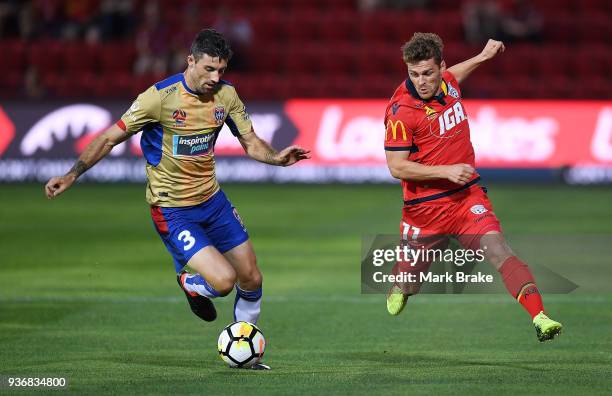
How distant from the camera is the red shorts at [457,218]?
8.47 metres

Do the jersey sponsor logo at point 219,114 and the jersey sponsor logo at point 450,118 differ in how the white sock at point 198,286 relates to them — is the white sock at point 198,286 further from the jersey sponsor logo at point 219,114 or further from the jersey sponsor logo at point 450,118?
the jersey sponsor logo at point 450,118

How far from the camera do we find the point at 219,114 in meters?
8.56

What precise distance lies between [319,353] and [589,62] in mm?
17325

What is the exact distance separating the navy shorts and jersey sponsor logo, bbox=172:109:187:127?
24.9 inches

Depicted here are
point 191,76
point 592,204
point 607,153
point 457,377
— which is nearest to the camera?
point 457,377

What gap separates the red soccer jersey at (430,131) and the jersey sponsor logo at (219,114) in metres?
1.22

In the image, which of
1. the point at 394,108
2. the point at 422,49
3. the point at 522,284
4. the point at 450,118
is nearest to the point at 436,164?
the point at 450,118

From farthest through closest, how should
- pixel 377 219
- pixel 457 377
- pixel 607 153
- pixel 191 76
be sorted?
pixel 607 153, pixel 377 219, pixel 191 76, pixel 457 377

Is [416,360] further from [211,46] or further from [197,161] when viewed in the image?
[211,46]

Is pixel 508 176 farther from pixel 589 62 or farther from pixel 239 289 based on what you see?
pixel 239 289

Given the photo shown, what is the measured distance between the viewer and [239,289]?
8.72 meters

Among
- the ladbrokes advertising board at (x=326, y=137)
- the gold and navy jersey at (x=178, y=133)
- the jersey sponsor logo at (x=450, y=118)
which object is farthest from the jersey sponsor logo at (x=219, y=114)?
the ladbrokes advertising board at (x=326, y=137)

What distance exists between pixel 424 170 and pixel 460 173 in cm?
41

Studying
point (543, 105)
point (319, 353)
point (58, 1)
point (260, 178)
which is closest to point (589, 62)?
point (543, 105)
